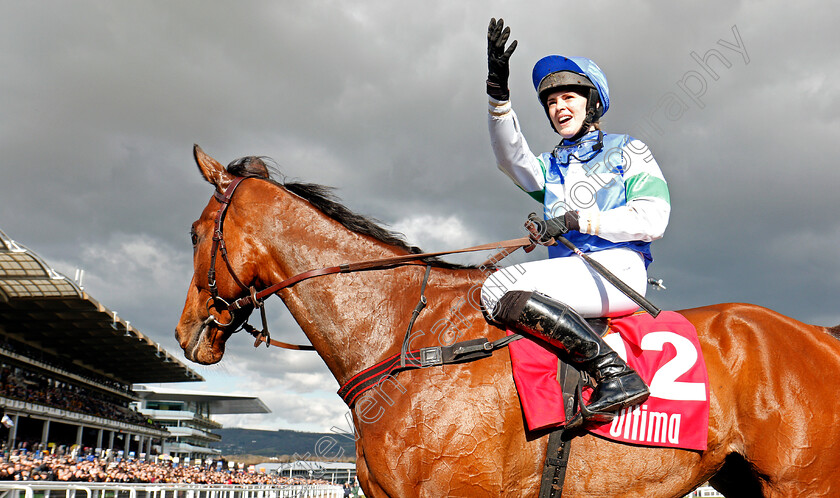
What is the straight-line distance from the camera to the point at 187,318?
10.8ft

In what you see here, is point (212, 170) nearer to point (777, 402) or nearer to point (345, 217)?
point (345, 217)

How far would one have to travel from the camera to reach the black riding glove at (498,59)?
8.63 ft

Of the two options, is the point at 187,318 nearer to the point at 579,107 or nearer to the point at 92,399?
the point at 579,107

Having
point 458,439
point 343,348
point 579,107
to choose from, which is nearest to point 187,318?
point 343,348

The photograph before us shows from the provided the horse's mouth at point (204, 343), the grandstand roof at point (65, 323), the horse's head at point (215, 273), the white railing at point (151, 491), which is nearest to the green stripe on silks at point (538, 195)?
the horse's head at point (215, 273)

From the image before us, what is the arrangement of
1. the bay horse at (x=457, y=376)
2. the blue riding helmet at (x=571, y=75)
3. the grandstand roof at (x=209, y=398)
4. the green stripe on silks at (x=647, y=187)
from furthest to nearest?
the grandstand roof at (x=209, y=398), the blue riding helmet at (x=571, y=75), the green stripe on silks at (x=647, y=187), the bay horse at (x=457, y=376)

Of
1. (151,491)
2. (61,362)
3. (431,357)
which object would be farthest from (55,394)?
(431,357)

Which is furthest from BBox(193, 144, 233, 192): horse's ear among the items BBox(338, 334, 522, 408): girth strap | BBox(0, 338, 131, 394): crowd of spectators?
BBox(0, 338, 131, 394): crowd of spectators

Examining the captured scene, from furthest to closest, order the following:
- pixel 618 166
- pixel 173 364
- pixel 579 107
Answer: pixel 173 364 < pixel 579 107 < pixel 618 166

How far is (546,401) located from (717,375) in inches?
36.2

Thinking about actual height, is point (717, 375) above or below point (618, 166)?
below

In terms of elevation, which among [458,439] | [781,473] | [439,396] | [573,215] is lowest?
[781,473]

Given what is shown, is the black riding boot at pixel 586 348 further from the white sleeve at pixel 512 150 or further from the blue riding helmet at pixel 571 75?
the blue riding helmet at pixel 571 75

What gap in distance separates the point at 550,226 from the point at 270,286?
1.48 meters
